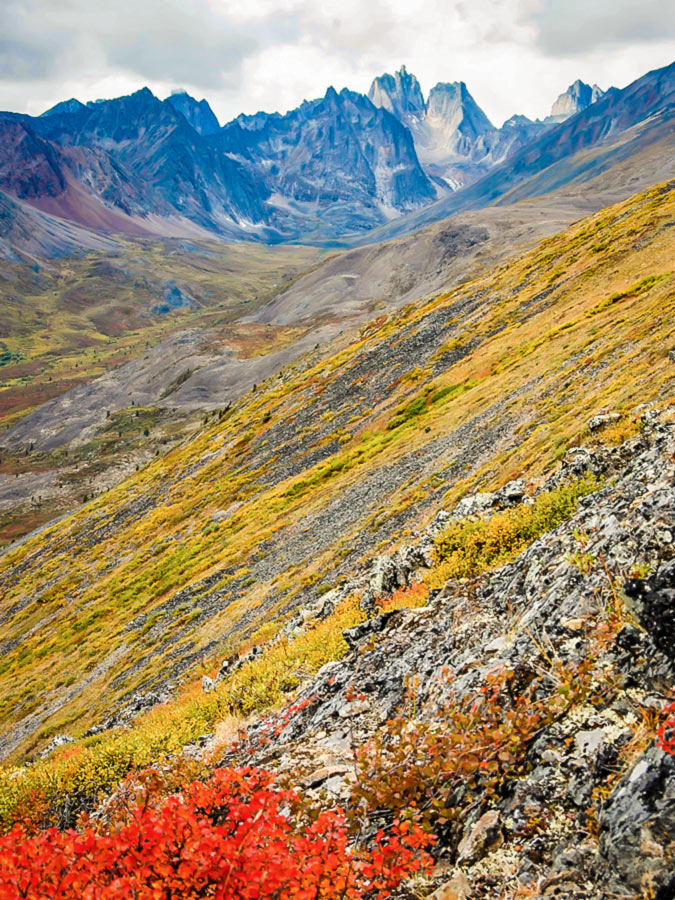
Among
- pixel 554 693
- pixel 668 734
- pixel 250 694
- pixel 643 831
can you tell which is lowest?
pixel 250 694

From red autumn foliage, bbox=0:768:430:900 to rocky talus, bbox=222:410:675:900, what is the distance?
721 mm

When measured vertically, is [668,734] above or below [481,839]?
above

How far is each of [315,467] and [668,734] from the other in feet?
141


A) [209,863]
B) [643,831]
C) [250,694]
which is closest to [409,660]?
[250,694]

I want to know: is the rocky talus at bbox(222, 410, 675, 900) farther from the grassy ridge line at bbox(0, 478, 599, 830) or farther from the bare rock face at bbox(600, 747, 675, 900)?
the grassy ridge line at bbox(0, 478, 599, 830)

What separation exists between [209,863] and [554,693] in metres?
4.76

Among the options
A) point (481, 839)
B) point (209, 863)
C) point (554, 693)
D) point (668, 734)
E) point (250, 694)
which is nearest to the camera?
point (668, 734)

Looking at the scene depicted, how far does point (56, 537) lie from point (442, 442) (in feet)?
217

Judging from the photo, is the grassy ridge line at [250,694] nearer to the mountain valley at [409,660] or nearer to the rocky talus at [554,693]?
the mountain valley at [409,660]

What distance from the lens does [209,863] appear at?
598cm

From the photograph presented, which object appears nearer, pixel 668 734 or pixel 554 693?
pixel 668 734

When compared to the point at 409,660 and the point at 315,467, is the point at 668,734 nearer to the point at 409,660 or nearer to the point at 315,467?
the point at 409,660

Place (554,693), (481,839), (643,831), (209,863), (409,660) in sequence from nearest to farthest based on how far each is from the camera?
(643,831) → (209,863) → (481,839) → (554,693) → (409,660)

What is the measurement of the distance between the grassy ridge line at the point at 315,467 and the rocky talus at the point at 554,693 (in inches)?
368
